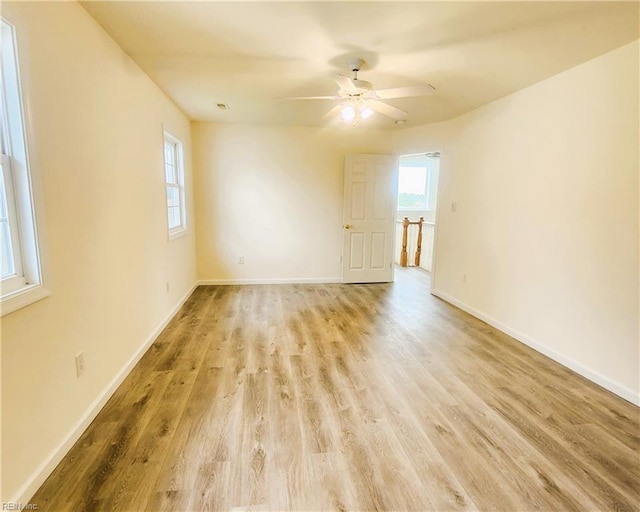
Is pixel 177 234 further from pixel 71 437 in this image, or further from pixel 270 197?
pixel 71 437

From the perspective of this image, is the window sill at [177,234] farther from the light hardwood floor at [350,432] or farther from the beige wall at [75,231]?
the light hardwood floor at [350,432]

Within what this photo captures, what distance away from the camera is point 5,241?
1.46 m

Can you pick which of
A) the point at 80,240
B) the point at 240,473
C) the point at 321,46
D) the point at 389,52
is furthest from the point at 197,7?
the point at 240,473

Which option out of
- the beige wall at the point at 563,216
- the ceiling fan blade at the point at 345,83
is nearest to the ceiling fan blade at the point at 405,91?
the ceiling fan blade at the point at 345,83

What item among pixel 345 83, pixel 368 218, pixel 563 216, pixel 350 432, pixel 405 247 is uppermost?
pixel 345 83

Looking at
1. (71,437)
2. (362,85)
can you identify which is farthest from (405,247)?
(71,437)

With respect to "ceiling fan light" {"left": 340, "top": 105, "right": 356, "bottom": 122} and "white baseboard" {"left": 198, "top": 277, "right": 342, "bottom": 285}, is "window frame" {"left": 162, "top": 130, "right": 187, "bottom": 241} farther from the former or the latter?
"ceiling fan light" {"left": 340, "top": 105, "right": 356, "bottom": 122}

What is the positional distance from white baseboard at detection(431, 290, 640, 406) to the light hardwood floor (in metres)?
0.07

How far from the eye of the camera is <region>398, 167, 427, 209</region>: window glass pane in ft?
27.8

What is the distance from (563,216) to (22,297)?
11.8 feet

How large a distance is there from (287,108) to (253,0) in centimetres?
218

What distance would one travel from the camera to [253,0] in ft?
5.89

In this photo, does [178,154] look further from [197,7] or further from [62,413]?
[62,413]

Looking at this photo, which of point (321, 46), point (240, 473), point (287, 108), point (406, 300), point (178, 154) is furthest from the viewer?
point (406, 300)
